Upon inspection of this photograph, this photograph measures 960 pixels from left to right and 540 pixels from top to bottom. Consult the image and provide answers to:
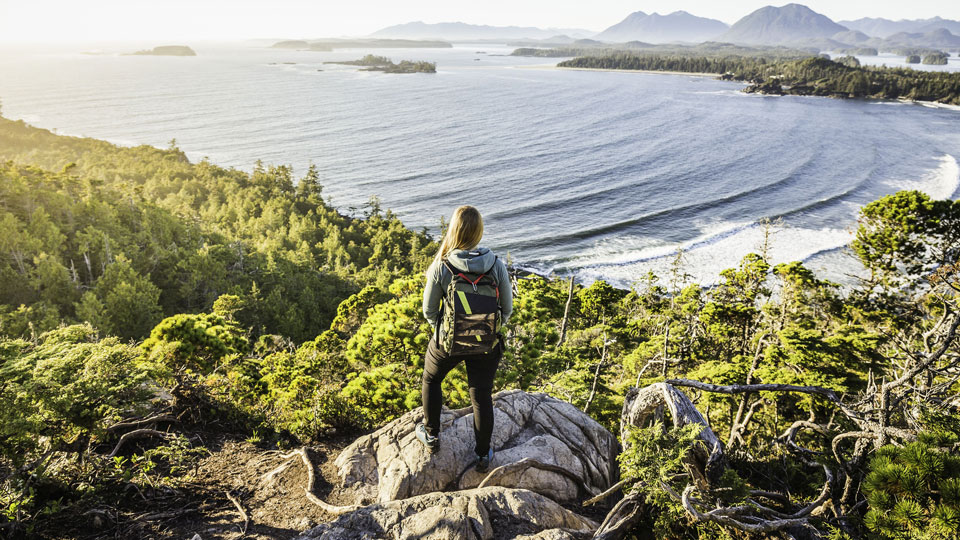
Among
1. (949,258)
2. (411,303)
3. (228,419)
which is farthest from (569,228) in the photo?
(228,419)

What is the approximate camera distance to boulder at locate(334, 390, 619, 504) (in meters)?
5.02

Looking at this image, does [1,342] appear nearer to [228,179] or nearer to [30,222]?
[30,222]

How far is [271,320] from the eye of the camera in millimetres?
25953

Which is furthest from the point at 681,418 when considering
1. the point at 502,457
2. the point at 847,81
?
the point at 847,81

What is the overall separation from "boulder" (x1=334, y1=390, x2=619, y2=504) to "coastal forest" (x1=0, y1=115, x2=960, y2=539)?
807 mm

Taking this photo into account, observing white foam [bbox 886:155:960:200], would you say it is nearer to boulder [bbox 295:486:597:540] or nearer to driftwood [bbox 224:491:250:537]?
boulder [bbox 295:486:597:540]

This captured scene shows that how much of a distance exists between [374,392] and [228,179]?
50240 millimetres

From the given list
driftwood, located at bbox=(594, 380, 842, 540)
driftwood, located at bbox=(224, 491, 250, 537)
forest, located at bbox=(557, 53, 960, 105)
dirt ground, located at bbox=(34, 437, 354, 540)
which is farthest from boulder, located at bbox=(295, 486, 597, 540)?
forest, located at bbox=(557, 53, 960, 105)

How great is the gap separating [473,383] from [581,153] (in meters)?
57.6

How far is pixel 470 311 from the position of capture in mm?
4137

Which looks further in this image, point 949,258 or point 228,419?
point 949,258

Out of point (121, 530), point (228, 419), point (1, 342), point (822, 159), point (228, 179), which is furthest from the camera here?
point (822, 159)

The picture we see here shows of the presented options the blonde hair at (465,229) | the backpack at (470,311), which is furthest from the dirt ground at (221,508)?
the blonde hair at (465,229)

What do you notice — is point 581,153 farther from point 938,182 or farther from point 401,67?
point 401,67
